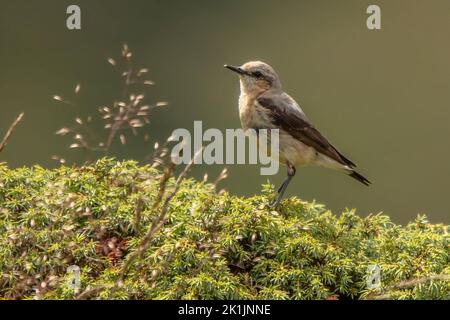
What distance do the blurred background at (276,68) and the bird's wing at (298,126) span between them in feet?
34.9

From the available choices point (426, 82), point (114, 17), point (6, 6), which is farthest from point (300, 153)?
point (6, 6)

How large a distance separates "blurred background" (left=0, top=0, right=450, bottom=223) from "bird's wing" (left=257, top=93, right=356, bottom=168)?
10.7 meters

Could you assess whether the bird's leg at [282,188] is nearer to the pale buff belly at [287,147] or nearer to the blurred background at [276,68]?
the pale buff belly at [287,147]

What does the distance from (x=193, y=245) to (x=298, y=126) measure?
310 cm

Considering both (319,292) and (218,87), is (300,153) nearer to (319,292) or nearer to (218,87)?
(319,292)

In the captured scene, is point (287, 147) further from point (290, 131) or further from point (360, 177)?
point (360, 177)

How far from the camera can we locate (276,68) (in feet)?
77.3

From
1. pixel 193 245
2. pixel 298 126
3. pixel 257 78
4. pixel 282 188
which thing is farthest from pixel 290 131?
pixel 193 245

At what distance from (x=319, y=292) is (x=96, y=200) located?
1486 millimetres

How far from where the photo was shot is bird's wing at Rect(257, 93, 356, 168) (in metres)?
8.88

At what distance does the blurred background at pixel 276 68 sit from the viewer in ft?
70.7

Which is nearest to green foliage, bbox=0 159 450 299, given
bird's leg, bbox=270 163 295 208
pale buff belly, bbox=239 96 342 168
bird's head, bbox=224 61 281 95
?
bird's leg, bbox=270 163 295 208

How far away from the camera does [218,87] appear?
25.9 meters
